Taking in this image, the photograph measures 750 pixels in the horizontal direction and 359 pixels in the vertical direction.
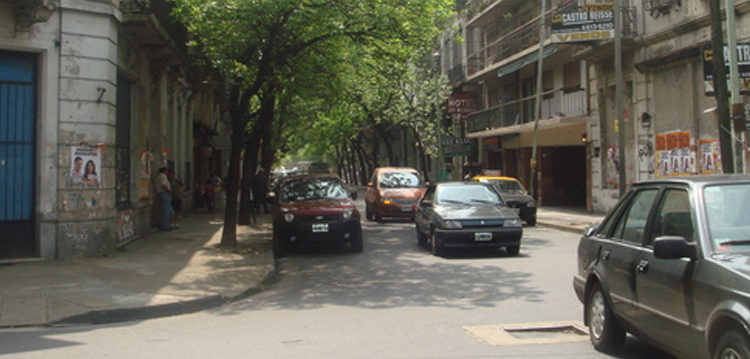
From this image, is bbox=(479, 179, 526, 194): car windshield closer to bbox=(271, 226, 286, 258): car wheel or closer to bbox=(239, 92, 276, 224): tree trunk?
bbox=(239, 92, 276, 224): tree trunk

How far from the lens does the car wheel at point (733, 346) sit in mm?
3799

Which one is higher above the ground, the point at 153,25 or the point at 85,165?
the point at 153,25

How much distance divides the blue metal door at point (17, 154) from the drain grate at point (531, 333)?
8.82m

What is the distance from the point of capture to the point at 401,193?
22062mm

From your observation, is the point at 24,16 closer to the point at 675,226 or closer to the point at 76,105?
the point at 76,105

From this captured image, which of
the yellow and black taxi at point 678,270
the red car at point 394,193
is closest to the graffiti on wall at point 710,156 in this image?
the red car at point 394,193

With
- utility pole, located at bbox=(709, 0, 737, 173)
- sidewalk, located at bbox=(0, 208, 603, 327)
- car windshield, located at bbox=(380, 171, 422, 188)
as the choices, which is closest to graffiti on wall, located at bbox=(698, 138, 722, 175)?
utility pole, located at bbox=(709, 0, 737, 173)

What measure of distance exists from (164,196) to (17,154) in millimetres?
5627

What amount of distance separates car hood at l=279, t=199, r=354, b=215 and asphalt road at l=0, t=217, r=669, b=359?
1.79 meters

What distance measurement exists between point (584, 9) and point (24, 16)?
15.1 m

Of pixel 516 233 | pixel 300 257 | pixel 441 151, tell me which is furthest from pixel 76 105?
pixel 441 151

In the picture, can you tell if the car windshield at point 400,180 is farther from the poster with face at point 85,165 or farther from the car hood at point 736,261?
the car hood at point 736,261

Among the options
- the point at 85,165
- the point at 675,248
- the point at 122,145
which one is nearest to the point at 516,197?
the point at 122,145

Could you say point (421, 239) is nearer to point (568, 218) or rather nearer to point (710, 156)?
point (710, 156)
